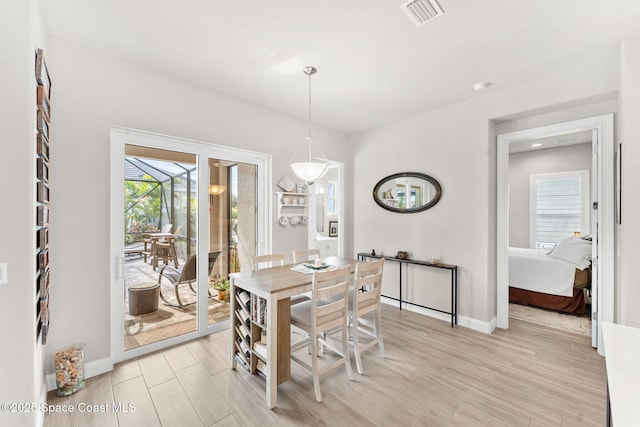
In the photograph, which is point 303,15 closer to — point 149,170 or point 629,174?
point 149,170

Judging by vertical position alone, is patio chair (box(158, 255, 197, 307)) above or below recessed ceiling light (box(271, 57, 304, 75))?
below

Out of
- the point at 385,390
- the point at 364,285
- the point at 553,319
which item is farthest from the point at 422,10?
the point at 553,319

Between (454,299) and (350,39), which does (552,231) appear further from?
(350,39)

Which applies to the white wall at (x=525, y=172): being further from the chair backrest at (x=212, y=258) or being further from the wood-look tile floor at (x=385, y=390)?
the chair backrest at (x=212, y=258)

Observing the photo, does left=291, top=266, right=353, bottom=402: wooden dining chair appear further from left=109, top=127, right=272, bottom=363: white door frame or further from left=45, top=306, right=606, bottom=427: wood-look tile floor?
left=109, top=127, right=272, bottom=363: white door frame

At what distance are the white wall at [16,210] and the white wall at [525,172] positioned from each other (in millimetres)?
7462

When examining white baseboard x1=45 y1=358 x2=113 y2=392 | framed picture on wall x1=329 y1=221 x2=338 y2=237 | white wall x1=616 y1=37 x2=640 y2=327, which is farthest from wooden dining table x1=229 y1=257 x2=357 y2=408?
framed picture on wall x1=329 y1=221 x2=338 y2=237

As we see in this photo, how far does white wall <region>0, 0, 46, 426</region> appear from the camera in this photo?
1.43m

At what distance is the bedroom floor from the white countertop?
8.45ft

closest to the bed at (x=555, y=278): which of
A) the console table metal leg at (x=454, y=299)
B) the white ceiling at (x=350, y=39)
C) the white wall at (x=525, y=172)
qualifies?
the console table metal leg at (x=454, y=299)

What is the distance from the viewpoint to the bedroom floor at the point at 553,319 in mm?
3357

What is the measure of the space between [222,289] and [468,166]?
3402 mm

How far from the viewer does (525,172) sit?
238 inches

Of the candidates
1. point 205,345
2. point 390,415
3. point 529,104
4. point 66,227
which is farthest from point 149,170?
point 529,104
